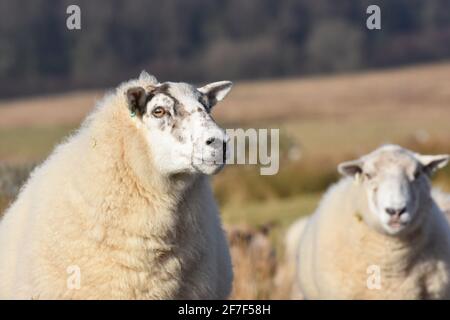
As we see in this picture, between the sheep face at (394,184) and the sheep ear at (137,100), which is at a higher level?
the sheep ear at (137,100)

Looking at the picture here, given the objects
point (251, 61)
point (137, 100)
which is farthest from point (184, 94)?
point (251, 61)

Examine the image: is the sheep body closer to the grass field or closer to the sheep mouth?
the grass field

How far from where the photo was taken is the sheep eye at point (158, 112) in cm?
621

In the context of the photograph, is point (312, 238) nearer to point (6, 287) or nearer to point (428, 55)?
point (6, 287)

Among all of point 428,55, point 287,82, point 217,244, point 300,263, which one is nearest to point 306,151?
point 300,263

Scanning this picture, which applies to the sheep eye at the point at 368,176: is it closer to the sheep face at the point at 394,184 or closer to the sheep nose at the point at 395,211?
the sheep face at the point at 394,184

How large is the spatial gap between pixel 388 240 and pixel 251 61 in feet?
188

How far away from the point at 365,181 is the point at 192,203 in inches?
111

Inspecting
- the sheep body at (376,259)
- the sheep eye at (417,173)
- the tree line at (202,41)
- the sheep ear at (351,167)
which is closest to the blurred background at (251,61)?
the tree line at (202,41)

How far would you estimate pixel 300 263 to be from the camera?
32.9ft

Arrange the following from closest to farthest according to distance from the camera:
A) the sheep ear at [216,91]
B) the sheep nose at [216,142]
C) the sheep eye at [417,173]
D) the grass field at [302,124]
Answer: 1. the sheep nose at [216,142]
2. the sheep ear at [216,91]
3. the sheep eye at [417,173]
4. the grass field at [302,124]

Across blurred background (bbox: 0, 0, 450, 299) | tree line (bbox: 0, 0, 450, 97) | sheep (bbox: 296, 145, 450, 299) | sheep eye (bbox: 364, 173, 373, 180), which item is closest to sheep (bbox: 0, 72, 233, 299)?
sheep (bbox: 296, 145, 450, 299)

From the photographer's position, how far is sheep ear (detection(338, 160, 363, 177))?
9008 millimetres

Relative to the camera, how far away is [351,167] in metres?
9.07
